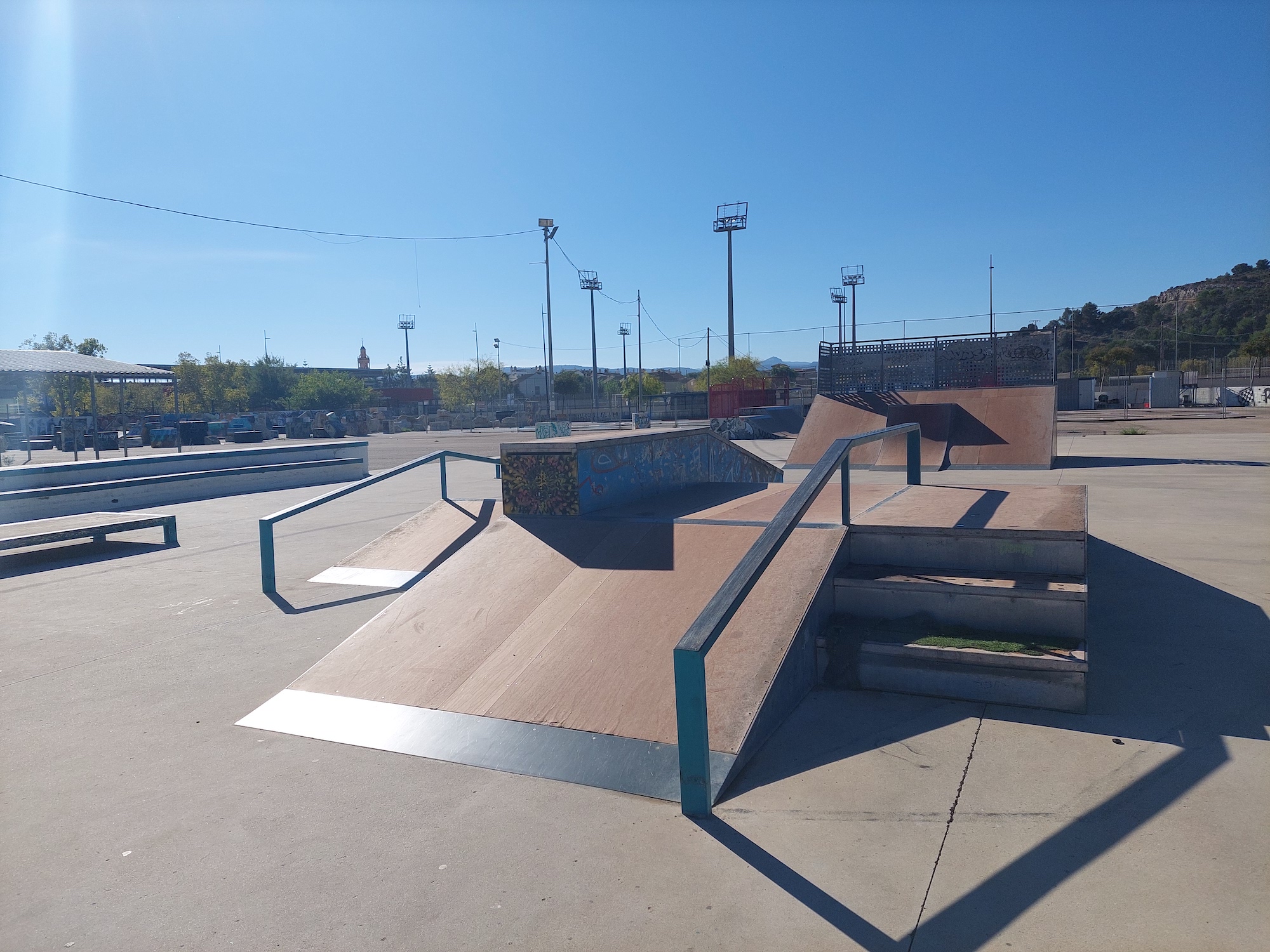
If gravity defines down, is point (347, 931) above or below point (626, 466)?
below

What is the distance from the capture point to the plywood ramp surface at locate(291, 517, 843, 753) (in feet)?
13.2

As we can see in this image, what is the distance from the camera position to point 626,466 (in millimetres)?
7480

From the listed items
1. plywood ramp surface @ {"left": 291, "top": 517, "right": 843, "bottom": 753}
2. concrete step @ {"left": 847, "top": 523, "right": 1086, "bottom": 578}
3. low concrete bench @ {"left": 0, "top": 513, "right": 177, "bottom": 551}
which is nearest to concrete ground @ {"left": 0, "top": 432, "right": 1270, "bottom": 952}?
plywood ramp surface @ {"left": 291, "top": 517, "right": 843, "bottom": 753}

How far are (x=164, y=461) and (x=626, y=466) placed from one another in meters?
14.0

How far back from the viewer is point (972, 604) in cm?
438

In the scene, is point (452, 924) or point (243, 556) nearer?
point (452, 924)

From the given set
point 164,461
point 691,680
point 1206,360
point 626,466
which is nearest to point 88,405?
point 164,461

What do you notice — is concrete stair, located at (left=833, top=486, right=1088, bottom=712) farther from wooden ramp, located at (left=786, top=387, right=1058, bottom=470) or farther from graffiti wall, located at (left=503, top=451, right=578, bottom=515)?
wooden ramp, located at (left=786, top=387, right=1058, bottom=470)

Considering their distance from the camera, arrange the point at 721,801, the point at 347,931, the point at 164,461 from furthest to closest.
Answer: the point at 164,461 → the point at 721,801 → the point at 347,931

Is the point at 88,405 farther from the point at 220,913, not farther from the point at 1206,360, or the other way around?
the point at 1206,360

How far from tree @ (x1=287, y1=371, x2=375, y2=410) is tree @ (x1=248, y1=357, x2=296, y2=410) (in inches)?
208

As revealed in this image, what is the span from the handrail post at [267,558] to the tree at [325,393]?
7323 cm

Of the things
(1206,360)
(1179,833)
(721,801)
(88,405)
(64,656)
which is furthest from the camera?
(1206,360)

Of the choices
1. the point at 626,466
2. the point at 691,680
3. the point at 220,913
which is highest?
the point at 626,466
